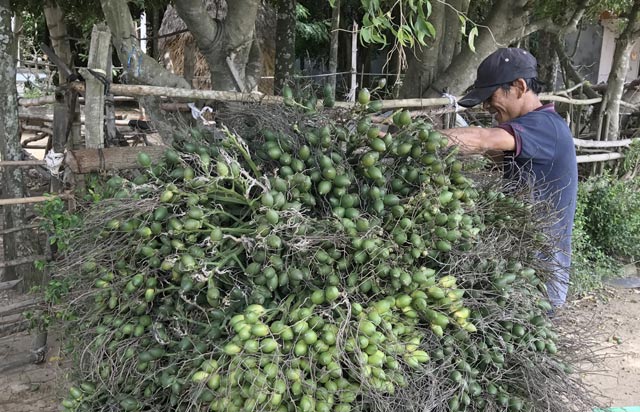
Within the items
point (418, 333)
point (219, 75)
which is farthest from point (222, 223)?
point (219, 75)

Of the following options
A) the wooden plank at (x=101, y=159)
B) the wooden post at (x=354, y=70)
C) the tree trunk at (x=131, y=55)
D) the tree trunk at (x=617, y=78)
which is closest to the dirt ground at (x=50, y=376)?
the wooden plank at (x=101, y=159)

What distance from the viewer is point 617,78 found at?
6.19 m

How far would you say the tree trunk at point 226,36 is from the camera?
3316 mm

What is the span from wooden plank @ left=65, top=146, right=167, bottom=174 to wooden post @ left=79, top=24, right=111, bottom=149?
29 centimetres

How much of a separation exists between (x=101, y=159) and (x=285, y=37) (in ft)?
14.2

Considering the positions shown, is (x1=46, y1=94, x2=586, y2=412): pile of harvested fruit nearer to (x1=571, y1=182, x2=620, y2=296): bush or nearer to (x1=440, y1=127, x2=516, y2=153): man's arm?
(x1=440, y1=127, x2=516, y2=153): man's arm

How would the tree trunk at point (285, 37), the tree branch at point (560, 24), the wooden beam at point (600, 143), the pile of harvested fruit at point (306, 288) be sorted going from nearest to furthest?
the pile of harvested fruit at point (306, 288) → the tree branch at point (560, 24) → the wooden beam at point (600, 143) → the tree trunk at point (285, 37)

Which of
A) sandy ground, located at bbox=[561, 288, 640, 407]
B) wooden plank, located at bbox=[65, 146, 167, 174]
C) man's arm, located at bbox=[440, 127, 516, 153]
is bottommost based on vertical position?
sandy ground, located at bbox=[561, 288, 640, 407]

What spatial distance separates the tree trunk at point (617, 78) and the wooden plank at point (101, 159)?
18.7 feet

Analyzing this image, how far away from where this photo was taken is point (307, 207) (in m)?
1.53

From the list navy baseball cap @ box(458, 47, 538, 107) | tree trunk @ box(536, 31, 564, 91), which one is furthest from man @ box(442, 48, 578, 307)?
tree trunk @ box(536, 31, 564, 91)

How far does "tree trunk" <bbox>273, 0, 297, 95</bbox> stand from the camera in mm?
6281

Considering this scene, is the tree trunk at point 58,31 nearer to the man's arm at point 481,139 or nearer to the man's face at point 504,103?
the man's face at point 504,103

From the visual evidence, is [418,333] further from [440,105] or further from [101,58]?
[440,105]
